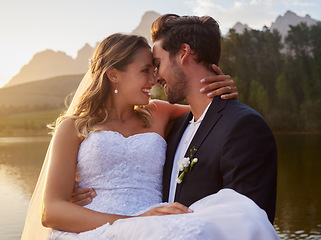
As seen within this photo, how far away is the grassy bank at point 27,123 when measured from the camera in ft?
367

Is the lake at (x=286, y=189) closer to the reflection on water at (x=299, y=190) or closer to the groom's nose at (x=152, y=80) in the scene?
the reflection on water at (x=299, y=190)

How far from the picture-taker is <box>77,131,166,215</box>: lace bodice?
3.84 meters

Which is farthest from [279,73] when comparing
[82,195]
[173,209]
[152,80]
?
[173,209]

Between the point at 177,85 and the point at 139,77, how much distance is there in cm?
40

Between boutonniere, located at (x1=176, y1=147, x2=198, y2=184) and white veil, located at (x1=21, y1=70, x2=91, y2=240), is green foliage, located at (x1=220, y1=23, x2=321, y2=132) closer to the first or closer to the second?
white veil, located at (x1=21, y1=70, x2=91, y2=240)

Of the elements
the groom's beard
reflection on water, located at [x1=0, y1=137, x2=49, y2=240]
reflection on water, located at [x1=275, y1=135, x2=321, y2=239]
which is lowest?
reflection on water, located at [x1=0, y1=137, x2=49, y2=240]

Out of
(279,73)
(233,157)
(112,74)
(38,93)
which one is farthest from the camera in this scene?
(38,93)

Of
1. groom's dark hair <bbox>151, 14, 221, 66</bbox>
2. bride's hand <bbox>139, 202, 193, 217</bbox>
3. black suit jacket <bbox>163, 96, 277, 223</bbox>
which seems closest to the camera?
bride's hand <bbox>139, 202, 193, 217</bbox>

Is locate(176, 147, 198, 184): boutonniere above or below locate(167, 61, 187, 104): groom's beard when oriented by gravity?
below

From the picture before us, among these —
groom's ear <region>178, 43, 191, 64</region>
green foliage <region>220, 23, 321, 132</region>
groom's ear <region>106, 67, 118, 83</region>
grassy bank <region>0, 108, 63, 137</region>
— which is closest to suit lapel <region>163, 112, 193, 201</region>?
groom's ear <region>178, 43, 191, 64</region>

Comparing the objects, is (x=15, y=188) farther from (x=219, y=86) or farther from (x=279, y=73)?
(x=219, y=86)

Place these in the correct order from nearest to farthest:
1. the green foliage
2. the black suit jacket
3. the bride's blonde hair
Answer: the black suit jacket
the bride's blonde hair
the green foliage

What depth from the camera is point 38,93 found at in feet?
437

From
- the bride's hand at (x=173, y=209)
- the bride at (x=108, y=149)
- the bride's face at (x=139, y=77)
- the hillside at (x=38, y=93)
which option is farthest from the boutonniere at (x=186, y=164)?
the hillside at (x=38, y=93)
